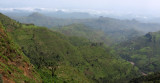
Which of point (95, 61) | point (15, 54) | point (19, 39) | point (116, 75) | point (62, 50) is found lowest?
point (116, 75)

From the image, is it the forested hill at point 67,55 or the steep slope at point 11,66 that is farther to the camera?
the forested hill at point 67,55

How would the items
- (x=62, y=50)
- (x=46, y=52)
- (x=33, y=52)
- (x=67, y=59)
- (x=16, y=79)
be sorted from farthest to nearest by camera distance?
1. (x=62, y=50)
2. (x=67, y=59)
3. (x=46, y=52)
4. (x=33, y=52)
5. (x=16, y=79)

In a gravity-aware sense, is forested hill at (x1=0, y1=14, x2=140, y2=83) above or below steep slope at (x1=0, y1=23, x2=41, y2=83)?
below

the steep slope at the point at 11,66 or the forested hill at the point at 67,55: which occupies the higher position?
the steep slope at the point at 11,66

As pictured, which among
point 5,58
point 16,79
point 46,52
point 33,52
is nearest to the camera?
point 16,79

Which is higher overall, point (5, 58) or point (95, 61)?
point (5, 58)

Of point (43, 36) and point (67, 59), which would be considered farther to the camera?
point (43, 36)

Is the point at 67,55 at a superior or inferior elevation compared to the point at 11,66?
inferior

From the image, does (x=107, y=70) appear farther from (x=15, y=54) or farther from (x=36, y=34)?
(x=15, y=54)

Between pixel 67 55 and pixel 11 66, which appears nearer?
pixel 11 66

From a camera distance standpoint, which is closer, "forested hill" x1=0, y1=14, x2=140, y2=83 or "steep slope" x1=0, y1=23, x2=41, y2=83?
"steep slope" x1=0, y1=23, x2=41, y2=83

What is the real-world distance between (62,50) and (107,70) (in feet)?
177

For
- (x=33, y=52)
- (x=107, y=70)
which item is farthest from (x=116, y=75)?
(x=33, y=52)

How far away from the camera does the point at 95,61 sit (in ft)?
461
